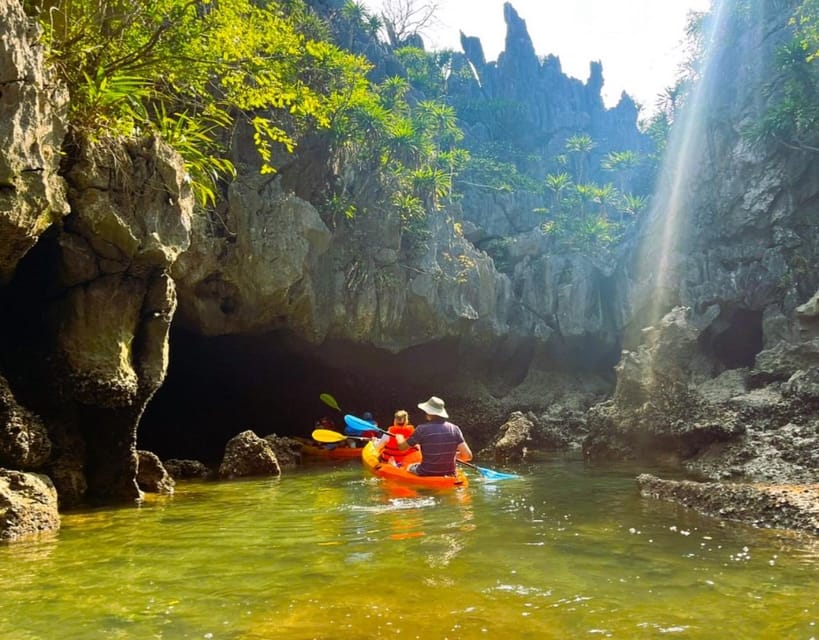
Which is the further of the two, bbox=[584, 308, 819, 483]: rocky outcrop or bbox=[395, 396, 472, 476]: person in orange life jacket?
bbox=[584, 308, 819, 483]: rocky outcrop

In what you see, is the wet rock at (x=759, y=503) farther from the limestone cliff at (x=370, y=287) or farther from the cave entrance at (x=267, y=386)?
the cave entrance at (x=267, y=386)

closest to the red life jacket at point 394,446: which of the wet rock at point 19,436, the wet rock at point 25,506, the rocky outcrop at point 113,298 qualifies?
the rocky outcrop at point 113,298

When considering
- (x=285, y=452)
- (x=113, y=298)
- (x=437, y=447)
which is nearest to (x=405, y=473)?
(x=437, y=447)

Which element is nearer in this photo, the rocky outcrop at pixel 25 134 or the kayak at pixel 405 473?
the rocky outcrop at pixel 25 134

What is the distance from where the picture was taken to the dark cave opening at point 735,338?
61.5 feet

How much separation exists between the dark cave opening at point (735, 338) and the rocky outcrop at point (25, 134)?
702 inches

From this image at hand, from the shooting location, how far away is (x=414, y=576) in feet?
13.0

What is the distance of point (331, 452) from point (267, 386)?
A: 4.85m

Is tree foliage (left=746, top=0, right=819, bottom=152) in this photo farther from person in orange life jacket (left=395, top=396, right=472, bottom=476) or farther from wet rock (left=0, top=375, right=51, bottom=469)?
wet rock (left=0, top=375, right=51, bottom=469)

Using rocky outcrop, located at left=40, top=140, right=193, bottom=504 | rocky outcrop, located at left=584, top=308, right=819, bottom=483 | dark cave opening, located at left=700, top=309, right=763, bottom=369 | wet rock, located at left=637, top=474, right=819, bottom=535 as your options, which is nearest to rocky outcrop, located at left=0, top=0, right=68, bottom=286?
rocky outcrop, located at left=40, top=140, right=193, bottom=504

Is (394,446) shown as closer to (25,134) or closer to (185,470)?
(185,470)

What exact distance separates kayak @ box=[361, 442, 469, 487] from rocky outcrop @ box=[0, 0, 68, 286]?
5726mm

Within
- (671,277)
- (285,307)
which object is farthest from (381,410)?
(671,277)

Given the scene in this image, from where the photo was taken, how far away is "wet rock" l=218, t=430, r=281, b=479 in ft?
37.1
